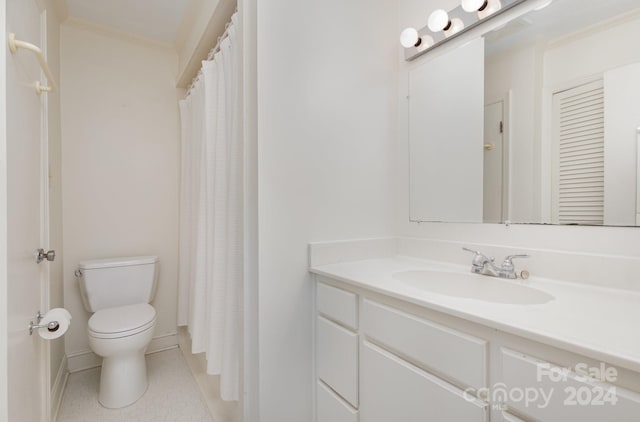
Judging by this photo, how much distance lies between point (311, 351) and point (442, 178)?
39.3 inches

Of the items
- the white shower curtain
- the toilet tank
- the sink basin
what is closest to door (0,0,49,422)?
the white shower curtain

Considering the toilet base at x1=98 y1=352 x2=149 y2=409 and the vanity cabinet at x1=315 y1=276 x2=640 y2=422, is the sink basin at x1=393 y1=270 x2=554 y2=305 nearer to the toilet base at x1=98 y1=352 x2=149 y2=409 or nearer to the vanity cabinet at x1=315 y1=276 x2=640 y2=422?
the vanity cabinet at x1=315 y1=276 x2=640 y2=422

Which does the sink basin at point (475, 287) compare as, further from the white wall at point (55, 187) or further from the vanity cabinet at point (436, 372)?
the white wall at point (55, 187)

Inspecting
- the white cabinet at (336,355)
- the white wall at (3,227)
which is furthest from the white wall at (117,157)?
the white cabinet at (336,355)

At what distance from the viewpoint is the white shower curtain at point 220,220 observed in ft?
4.40

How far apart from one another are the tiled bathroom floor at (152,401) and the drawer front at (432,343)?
1266 mm

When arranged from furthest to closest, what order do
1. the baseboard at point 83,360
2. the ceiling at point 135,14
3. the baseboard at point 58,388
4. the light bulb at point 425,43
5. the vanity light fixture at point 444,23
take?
1. the baseboard at point 83,360
2. the ceiling at point 135,14
3. the baseboard at point 58,388
4. the light bulb at point 425,43
5. the vanity light fixture at point 444,23

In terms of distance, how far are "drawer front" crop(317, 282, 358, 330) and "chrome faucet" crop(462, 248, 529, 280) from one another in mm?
504

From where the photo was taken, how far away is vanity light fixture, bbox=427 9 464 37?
130 centimetres

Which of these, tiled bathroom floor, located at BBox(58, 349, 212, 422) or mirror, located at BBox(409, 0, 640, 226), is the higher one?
mirror, located at BBox(409, 0, 640, 226)

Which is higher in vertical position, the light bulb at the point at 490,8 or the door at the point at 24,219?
the light bulb at the point at 490,8

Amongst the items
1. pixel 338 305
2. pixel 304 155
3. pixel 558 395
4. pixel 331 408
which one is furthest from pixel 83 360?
pixel 558 395

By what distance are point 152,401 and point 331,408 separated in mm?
1227

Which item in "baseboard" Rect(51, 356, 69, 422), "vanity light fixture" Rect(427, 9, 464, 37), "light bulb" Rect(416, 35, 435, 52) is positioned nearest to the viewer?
"vanity light fixture" Rect(427, 9, 464, 37)
